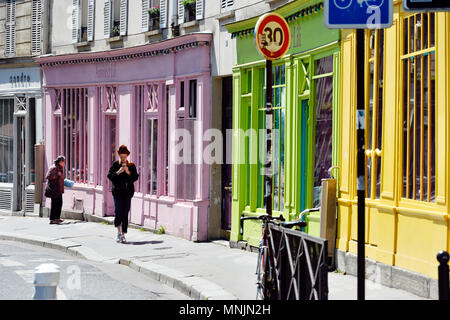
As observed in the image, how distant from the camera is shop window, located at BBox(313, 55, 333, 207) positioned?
41.8 feet

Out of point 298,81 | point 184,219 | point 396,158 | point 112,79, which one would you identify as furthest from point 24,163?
point 396,158

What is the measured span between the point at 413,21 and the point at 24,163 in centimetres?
1694

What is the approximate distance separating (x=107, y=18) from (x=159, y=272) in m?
11.0

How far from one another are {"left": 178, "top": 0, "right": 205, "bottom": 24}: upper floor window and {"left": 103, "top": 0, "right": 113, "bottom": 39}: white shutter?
3.66 meters

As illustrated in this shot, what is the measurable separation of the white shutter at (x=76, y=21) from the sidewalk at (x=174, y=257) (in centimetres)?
475

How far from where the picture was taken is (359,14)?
659 centimetres

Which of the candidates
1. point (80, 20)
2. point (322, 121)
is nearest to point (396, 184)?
point (322, 121)

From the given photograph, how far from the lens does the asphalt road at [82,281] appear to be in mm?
10438

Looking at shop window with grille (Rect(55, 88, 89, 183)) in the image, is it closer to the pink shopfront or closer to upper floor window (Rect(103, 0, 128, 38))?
the pink shopfront

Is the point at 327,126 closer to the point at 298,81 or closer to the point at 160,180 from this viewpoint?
the point at 298,81

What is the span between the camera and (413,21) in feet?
33.8

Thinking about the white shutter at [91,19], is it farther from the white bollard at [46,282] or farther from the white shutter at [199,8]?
the white bollard at [46,282]

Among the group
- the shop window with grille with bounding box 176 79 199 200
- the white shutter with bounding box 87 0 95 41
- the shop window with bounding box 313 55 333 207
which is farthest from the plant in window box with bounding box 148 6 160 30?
the shop window with bounding box 313 55 333 207

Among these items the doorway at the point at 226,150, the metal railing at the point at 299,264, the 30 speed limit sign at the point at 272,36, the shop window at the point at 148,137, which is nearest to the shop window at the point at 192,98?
the doorway at the point at 226,150
